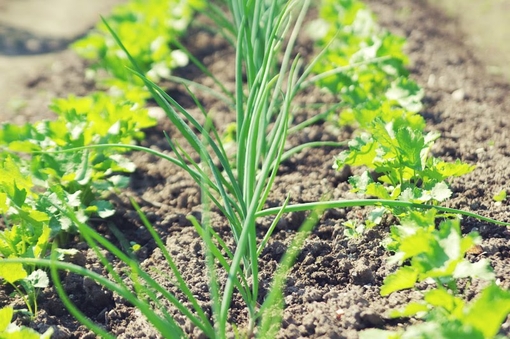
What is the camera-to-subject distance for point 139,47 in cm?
367

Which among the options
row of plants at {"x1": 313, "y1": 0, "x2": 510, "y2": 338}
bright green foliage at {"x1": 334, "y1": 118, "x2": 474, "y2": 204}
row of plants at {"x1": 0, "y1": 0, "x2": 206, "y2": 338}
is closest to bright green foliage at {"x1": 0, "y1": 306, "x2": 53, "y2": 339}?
row of plants at {"x1": 0, "y1": 0, "x2": 206, "y2": 338}

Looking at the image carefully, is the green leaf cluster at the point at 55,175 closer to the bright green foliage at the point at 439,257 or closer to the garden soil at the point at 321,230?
the garden soil at the point at 321,230

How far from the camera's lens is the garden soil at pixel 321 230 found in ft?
5.77

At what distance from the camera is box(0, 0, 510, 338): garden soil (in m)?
1.76

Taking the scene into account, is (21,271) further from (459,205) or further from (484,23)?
(484,23)

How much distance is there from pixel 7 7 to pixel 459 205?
15.9ft

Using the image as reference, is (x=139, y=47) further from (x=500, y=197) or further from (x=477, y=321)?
(x=477, y=321)

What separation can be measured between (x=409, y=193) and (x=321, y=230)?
400mm

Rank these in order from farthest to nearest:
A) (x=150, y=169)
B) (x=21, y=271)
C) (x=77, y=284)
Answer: (x=150, y=169) < (x=77, y=284) < (x=21, y=271)

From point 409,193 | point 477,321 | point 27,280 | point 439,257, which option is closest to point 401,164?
point 409,193

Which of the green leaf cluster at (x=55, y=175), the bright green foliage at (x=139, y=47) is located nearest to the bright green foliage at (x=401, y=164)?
the green leaf cluster at (x=55, y=175)

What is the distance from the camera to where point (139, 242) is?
225 centimetres

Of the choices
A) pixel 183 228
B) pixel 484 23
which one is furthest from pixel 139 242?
pixel 484 23

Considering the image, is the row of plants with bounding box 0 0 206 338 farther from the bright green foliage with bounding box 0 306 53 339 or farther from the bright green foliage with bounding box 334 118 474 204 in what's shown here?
the bright green foliage with bounding box 334 118 474 204
